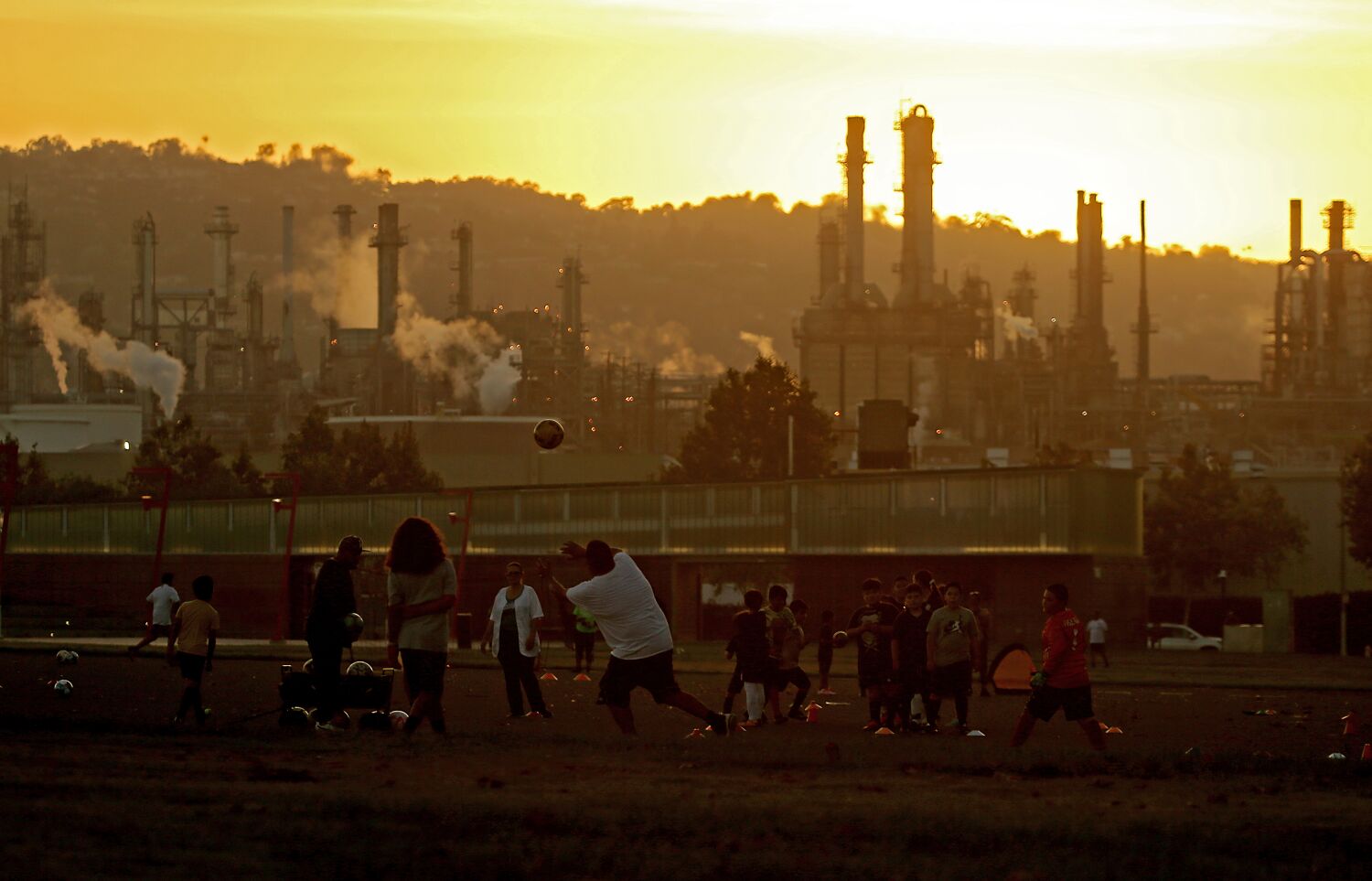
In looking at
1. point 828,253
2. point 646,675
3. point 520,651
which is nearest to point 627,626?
point 646,675

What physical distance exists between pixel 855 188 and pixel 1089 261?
1951 centimetres

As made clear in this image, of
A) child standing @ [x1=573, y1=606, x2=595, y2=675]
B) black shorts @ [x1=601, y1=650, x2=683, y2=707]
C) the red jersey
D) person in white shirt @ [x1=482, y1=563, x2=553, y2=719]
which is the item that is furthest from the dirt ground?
child standing @ [x1=573, y1=606, x2=595, y2=675]

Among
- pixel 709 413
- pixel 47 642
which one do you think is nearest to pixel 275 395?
pixel 709 413

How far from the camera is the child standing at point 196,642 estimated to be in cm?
1925

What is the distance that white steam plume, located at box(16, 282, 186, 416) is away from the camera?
14975 cm

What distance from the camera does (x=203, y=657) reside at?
19.8m

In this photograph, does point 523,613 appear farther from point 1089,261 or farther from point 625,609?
point 1089,261

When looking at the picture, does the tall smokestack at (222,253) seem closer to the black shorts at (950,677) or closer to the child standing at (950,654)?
the child standing at (950,654)

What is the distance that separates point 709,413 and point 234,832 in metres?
80.4

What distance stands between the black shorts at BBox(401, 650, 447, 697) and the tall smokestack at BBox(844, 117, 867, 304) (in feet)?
400

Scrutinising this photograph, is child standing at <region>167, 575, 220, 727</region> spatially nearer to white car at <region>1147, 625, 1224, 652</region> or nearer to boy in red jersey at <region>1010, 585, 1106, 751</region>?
boy in red jersey at <region>1010, 585, 1106, 751</region>

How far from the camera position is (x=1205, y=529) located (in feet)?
293

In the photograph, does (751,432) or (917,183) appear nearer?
(751,432)

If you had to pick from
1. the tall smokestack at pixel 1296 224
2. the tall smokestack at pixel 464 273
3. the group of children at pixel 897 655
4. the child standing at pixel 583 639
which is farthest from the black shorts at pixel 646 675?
the tall smokestack at pixel 464 273
